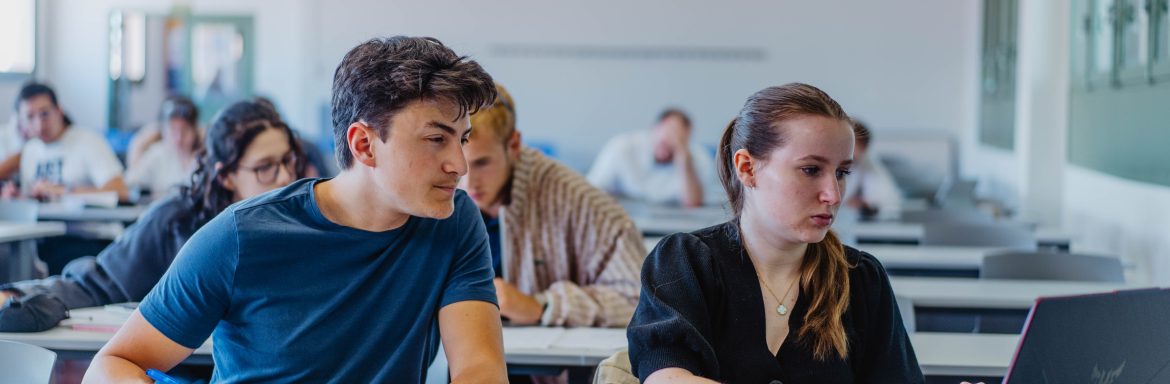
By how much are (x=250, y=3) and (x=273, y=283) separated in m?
10.3

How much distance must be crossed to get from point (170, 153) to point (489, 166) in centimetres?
520

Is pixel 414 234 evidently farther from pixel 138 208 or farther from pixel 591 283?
pixel 138 208

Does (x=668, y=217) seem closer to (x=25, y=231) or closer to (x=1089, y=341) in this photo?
(x=25, y=231)

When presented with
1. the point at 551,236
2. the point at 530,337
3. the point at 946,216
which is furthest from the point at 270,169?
the point at 946,216

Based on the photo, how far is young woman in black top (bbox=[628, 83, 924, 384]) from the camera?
1831 mm

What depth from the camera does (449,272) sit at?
6.29ft

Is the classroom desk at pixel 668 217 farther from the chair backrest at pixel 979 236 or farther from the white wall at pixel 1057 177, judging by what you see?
the white wall at pixel 1057 177

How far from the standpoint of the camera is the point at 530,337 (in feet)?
8.68

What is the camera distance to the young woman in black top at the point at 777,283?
1831 millimetres

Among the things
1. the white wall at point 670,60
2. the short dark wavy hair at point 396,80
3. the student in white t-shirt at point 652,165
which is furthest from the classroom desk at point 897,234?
the white wall at point 670,60

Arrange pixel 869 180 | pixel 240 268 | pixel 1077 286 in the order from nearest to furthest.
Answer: pixel 240 268
pixel 1077 286
pixel 869 180

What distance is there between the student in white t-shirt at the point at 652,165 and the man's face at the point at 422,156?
5.60 metres

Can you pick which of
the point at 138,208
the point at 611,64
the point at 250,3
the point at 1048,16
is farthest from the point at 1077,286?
the point at 250,3

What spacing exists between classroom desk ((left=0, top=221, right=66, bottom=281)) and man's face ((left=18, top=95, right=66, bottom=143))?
1.60 m
